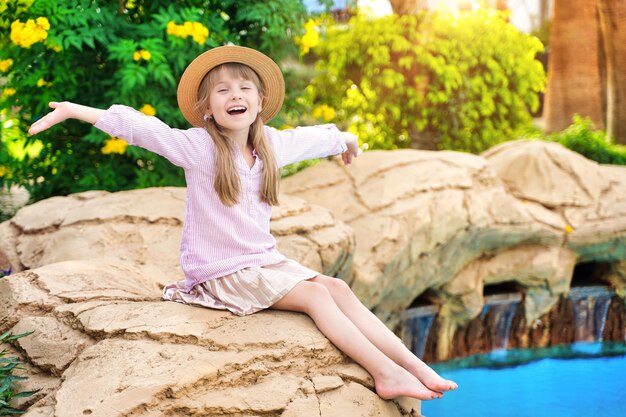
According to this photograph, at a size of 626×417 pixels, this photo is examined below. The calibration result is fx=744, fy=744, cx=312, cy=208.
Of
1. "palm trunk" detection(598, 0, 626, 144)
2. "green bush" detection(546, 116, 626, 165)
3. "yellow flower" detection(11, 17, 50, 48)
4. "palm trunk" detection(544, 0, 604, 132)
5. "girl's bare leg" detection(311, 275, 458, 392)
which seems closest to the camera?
"girl's bare leg" detection(311, 275, 458, 392)

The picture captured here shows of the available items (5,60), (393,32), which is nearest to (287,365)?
(5,60)

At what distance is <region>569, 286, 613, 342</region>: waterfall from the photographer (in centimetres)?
657

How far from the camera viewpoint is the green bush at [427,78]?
789cm

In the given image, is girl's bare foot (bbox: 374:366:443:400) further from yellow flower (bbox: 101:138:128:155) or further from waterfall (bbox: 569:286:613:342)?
waterfall (bbox: 569:286:613:342)

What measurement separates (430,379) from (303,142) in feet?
4.25

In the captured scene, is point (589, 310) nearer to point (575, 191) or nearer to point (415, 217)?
point (575, 191)

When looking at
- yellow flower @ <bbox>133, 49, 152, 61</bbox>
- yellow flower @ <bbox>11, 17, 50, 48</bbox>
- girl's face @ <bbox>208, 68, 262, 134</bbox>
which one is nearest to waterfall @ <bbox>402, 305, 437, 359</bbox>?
yellow flower @ <bbox>133, 49, 152, 61</bbox>

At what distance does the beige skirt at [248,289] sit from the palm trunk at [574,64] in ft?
26.5

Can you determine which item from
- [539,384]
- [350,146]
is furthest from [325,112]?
[350,146]

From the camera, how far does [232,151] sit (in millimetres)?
3387

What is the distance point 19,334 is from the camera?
10.6 ft

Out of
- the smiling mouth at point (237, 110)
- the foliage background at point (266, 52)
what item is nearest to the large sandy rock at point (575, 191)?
the foliage background at point (266, 52)

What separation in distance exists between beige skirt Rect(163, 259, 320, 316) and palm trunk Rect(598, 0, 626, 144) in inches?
314


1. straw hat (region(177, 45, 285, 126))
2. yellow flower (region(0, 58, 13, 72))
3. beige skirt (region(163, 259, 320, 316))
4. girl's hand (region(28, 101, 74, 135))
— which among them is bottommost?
beige skirt (region(163, 259, 320, 316))
